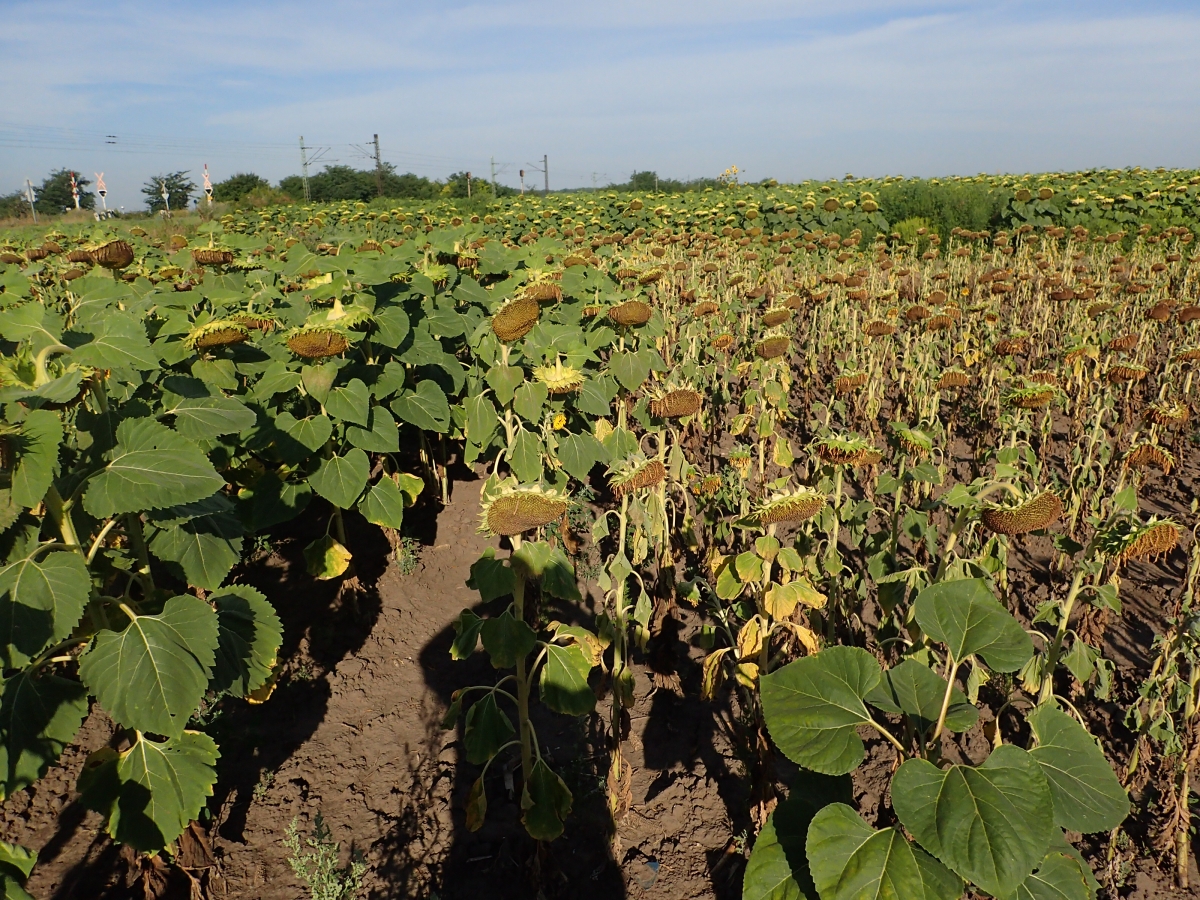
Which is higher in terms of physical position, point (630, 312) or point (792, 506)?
point (630, 312)

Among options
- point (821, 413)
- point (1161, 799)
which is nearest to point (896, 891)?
point (1161, 799)

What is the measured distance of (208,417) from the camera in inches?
91.8

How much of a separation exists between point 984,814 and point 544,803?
1.70 metres

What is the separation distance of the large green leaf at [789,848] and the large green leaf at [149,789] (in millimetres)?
1623

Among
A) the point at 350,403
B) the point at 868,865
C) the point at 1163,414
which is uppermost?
the point at 350,403

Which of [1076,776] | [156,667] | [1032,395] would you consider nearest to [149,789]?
[156,667]

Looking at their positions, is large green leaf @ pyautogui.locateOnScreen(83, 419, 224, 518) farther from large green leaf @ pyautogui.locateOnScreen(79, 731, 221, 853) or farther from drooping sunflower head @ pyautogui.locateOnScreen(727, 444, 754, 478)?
drooping sunflower head @ pyautogui.locateOnScreen(727, 444, 754, 478)

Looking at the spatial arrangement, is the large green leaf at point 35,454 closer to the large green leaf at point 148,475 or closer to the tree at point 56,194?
the large green leaf at point 148,475

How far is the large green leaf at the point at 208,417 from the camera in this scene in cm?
228

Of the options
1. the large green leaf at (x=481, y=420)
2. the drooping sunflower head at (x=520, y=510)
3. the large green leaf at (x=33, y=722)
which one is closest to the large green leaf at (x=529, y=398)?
the large green leaf at (x=481, y=420)

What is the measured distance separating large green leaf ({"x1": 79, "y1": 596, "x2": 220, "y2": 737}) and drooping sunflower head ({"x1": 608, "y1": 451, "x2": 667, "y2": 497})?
138 cm

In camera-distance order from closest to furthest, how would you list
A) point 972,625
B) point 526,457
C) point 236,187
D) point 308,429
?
point 972,625 < point 526,457 < point 308,429 < point 236,187

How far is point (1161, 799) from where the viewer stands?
2969 millimetres

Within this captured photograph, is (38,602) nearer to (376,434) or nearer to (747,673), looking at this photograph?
(376,434)
